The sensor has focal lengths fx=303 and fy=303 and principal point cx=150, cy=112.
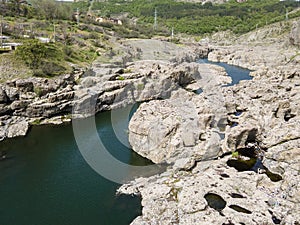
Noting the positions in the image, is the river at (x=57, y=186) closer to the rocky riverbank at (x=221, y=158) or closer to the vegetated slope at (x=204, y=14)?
the rocky riverbank at (x=221, y=158)

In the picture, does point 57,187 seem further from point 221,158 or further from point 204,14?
point 204,14

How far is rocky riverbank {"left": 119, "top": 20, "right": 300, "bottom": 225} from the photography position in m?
20.2

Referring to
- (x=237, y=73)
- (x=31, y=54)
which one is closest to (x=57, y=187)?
(x=31, y=54)

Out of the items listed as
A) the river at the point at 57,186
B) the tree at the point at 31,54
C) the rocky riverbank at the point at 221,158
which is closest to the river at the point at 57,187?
the river at the point at 57,186

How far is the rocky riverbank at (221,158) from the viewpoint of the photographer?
20.2 m

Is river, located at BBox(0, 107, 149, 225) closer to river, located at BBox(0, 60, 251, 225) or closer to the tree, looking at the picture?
river, located at BBox(0, 60, 251, 225)

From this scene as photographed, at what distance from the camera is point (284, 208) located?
20.0 m

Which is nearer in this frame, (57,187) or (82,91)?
(57,187)

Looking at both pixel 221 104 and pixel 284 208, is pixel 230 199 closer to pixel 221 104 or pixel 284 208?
pixel 284 208

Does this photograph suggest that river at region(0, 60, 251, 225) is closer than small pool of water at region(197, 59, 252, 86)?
Yes

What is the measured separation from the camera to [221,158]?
2834 centimetres

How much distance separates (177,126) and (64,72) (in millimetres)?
27975

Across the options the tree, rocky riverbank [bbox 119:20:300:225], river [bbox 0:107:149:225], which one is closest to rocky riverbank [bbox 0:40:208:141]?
the tree

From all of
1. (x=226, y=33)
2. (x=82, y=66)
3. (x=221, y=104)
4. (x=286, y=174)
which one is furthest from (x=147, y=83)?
(x=226, y=33)
